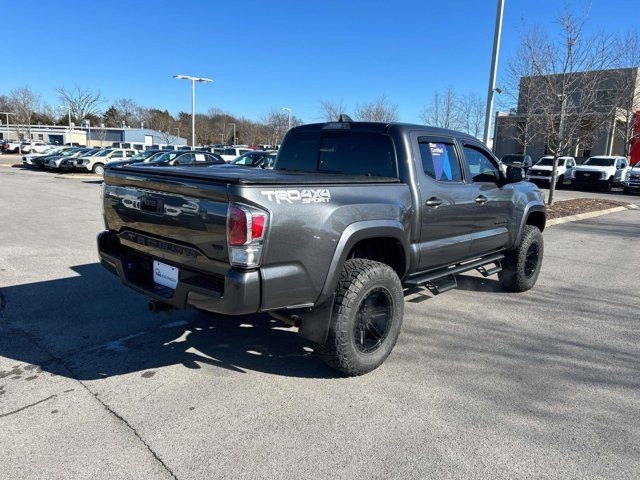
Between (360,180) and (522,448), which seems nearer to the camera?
(522,448)

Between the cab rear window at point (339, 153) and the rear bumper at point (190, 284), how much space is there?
71.2 inches

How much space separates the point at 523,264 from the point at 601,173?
77.6ft

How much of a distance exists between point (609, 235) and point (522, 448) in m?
10.2

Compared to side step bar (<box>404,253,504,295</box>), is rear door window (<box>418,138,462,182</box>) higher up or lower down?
higher up

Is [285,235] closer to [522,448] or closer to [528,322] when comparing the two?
[522,448]

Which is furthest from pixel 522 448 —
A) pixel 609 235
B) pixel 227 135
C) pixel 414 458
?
pixel 227 135

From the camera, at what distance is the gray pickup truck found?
9.37 ft

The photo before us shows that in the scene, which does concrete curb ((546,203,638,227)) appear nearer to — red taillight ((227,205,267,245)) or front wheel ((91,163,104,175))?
red taillight ((227,205,267,245))

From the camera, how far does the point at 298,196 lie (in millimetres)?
2982

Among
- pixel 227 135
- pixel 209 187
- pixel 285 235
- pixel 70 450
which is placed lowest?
pixel 70 450

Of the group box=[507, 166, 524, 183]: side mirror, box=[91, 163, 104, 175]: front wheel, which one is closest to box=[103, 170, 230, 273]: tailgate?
box=[507, 166, 524, 183]: side mirror

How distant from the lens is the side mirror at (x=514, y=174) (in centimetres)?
506

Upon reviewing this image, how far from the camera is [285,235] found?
9.55ft

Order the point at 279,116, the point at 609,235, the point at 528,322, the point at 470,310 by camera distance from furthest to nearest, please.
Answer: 1. the point at 279,116
2. the point at 609,235
3. the point at 470,310
4. the point at 528,322
